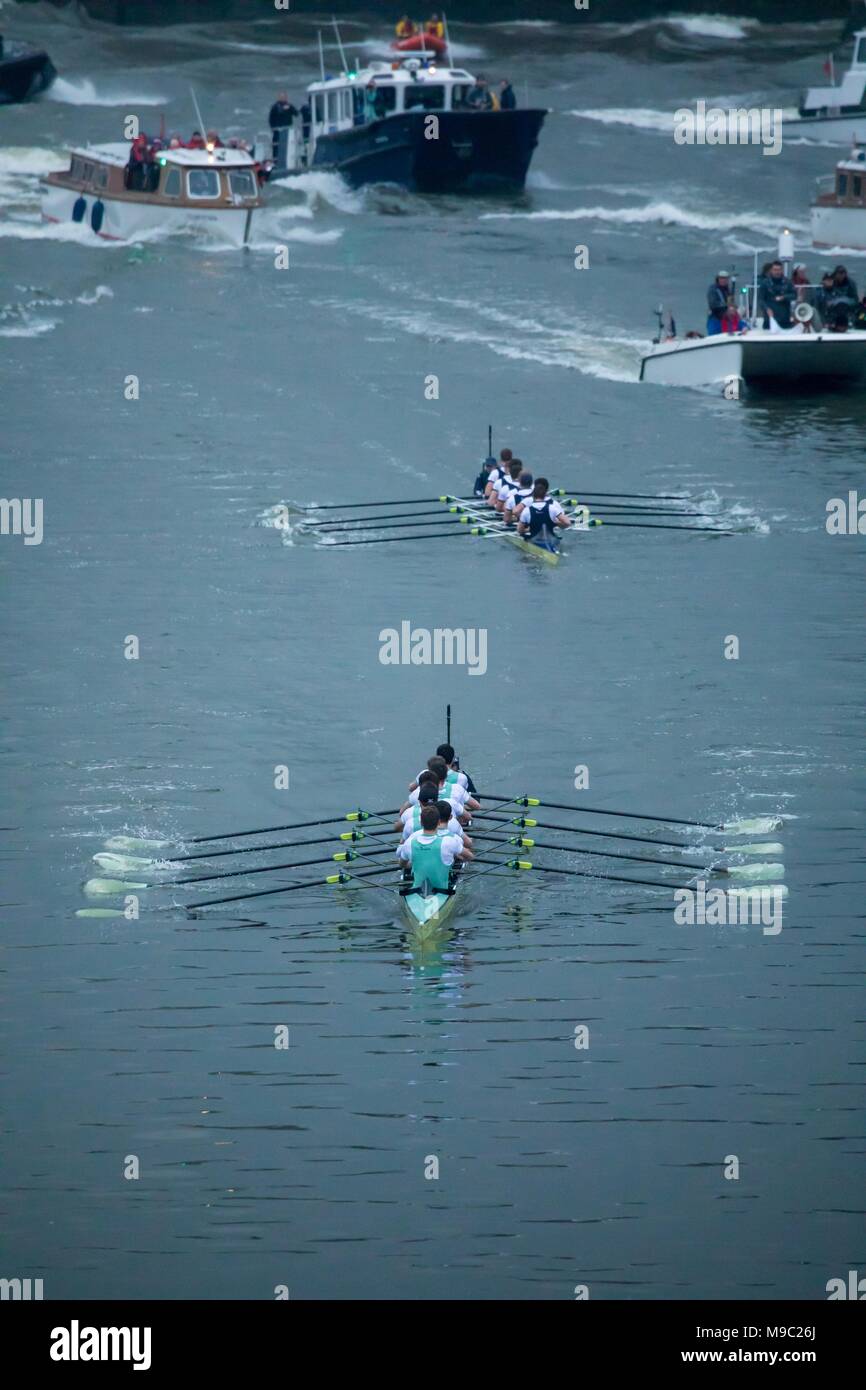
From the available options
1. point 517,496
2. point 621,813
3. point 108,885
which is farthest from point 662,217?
point 108,885

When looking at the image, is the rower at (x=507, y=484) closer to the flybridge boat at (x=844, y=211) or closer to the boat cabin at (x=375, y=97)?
the flybridge boat at (x=844, y=211)

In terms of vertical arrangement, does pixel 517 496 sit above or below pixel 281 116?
below

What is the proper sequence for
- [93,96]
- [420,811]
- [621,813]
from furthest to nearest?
[93,96] < [621,813] < [420,811]

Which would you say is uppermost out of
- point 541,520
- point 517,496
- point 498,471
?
point 498,471

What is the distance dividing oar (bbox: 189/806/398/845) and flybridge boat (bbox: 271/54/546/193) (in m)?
37.5

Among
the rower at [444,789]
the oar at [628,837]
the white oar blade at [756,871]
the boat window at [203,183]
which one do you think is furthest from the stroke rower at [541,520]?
Result: the boat window at [203,183]

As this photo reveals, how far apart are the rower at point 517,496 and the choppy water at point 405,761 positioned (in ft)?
2.33

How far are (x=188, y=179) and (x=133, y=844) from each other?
3442 cm

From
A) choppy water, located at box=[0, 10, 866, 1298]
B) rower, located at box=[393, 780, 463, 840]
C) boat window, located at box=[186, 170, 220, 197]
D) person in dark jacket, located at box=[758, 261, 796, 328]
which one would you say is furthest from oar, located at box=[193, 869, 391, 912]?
boat window, located at box=[186, 170, 220, 197]

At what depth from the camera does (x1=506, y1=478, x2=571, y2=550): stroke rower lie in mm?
32969

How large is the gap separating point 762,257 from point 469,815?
34.6 meters

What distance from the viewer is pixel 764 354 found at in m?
41.2

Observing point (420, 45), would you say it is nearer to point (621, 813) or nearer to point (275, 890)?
point (621, 813)
